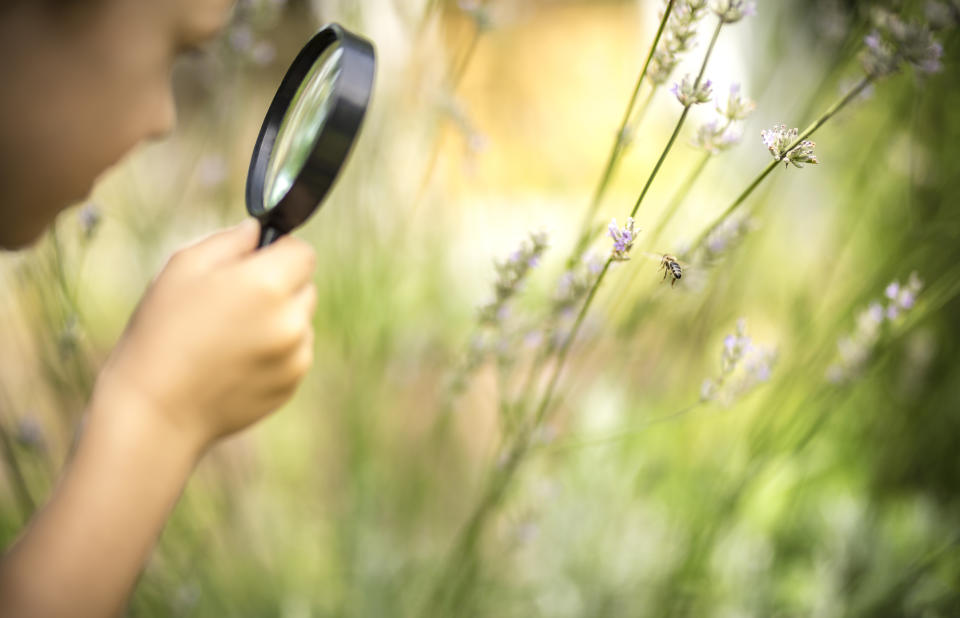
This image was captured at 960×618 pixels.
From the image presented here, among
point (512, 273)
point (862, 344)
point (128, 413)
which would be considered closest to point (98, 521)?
point (128, 413)

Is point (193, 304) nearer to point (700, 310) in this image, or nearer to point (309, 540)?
point (700, 310)

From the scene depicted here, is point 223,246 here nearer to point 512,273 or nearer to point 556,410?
point 512,273

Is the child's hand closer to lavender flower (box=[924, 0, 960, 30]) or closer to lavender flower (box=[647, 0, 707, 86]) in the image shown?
lavender flower (box=[647, 0, 707, 86])

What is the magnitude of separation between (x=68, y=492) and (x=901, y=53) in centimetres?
48

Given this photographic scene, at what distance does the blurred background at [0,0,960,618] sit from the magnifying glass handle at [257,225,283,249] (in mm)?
165

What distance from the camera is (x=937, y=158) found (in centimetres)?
81

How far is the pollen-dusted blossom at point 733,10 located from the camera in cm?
32

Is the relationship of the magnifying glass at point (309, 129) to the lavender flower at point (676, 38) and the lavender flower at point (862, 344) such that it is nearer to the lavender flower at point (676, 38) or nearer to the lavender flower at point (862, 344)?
the lavender flower at point (676, 38)

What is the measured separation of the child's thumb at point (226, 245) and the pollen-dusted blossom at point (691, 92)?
25 centimetres

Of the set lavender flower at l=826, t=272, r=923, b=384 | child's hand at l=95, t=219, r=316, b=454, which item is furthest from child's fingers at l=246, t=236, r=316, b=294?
lavender flower at l=826, t=272, r=923, b=384

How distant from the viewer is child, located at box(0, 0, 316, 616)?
370 mm

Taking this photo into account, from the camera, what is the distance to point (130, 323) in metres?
0.40

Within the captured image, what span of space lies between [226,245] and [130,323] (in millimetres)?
74

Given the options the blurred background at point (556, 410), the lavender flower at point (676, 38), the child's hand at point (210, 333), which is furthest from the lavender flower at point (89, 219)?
the lavender flower at point (676, 38)
